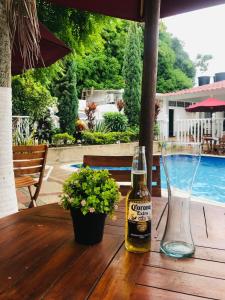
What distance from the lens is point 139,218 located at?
98 centimetres

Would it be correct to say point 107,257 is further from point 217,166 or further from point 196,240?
point 217,166

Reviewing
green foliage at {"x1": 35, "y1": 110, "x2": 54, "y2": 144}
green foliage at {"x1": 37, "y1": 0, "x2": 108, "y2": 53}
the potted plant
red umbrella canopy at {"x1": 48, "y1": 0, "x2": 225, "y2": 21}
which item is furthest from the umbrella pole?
green foliage at {"x1": 35, "y1": 110, "x2": 54, "y2": 144}

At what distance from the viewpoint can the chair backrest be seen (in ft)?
11.4

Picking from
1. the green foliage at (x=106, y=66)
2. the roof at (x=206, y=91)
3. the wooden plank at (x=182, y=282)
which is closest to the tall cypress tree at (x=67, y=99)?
the roof at (x=206, y=91)

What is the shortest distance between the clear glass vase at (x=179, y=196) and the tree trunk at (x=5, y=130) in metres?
1.58

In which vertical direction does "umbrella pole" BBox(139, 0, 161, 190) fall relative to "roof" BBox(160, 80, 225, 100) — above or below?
below

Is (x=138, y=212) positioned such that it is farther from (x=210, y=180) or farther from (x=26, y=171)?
(x=210, y=180)

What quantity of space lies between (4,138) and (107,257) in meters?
1.63

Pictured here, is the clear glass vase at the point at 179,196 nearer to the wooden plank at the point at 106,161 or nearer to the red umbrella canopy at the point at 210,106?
the wooden plank at the point at 106,161

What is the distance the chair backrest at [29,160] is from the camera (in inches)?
137

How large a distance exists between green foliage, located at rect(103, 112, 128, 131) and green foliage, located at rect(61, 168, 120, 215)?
11.9 meters

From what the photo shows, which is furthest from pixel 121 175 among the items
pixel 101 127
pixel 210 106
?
pixel 210 106

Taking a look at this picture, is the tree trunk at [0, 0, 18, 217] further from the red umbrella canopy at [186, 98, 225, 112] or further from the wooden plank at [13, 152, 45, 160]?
the red umbrella canopy at [186, 98, 225, 112]

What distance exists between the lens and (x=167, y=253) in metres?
1.00
